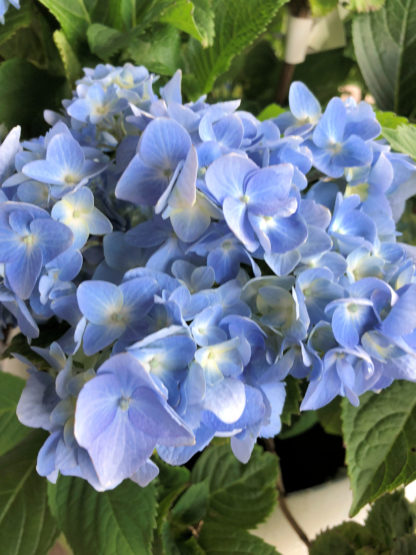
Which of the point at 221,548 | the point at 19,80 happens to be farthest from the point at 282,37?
the point at 221,548

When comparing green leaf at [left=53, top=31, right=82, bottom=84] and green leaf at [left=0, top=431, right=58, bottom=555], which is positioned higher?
green leaf at [left=53, top=31, right=82, bottom=84]

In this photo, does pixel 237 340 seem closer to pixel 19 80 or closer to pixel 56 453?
pixel 56 453

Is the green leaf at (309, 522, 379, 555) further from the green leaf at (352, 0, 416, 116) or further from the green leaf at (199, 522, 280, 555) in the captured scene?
the green leaf at (352, 0, 416, 116)

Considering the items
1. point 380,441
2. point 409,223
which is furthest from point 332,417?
point 409,223

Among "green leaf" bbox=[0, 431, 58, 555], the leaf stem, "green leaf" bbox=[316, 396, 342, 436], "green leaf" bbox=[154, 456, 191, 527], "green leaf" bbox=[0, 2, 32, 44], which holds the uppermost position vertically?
"green leaf" bbox=[0, 2, 32, 44]

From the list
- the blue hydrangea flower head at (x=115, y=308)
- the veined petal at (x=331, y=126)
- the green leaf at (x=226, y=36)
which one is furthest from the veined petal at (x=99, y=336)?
the green leaf at (x=226, y=36)

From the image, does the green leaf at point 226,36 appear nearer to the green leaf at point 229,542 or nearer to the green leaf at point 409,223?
the green leaf at point 409,223

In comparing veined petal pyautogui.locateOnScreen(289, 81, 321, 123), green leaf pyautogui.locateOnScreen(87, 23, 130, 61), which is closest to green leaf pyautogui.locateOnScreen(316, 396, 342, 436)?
veined petal pyautogui.locateOnScreen(289, 81, 321, 123)
